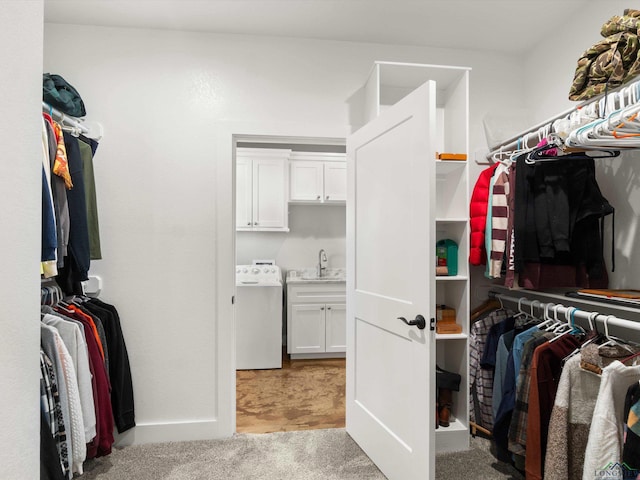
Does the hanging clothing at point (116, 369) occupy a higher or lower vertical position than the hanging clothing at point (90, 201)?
lower

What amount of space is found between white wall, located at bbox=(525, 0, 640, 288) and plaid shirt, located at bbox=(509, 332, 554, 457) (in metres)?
0.62

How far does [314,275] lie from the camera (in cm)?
476

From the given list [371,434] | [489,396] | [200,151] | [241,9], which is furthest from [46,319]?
[489,396]

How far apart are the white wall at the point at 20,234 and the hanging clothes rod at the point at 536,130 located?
6.26 feet

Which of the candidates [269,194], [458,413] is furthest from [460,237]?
[269,194]

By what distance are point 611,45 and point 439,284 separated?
1573 mm

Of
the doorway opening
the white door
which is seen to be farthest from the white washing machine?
the white door

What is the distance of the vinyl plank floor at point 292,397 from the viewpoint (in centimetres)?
288

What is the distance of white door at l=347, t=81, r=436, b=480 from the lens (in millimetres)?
1838

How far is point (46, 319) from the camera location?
197 centimetres

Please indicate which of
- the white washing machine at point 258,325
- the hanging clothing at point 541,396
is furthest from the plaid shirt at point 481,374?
the white washing machine at point 258,325

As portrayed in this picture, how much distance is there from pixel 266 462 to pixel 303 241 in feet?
9.44

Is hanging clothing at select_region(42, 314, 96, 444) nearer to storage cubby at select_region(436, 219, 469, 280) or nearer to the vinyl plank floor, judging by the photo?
the vinyl plank floor

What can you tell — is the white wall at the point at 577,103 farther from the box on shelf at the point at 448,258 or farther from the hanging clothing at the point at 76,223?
the hanging clothing at the point at 76,223
